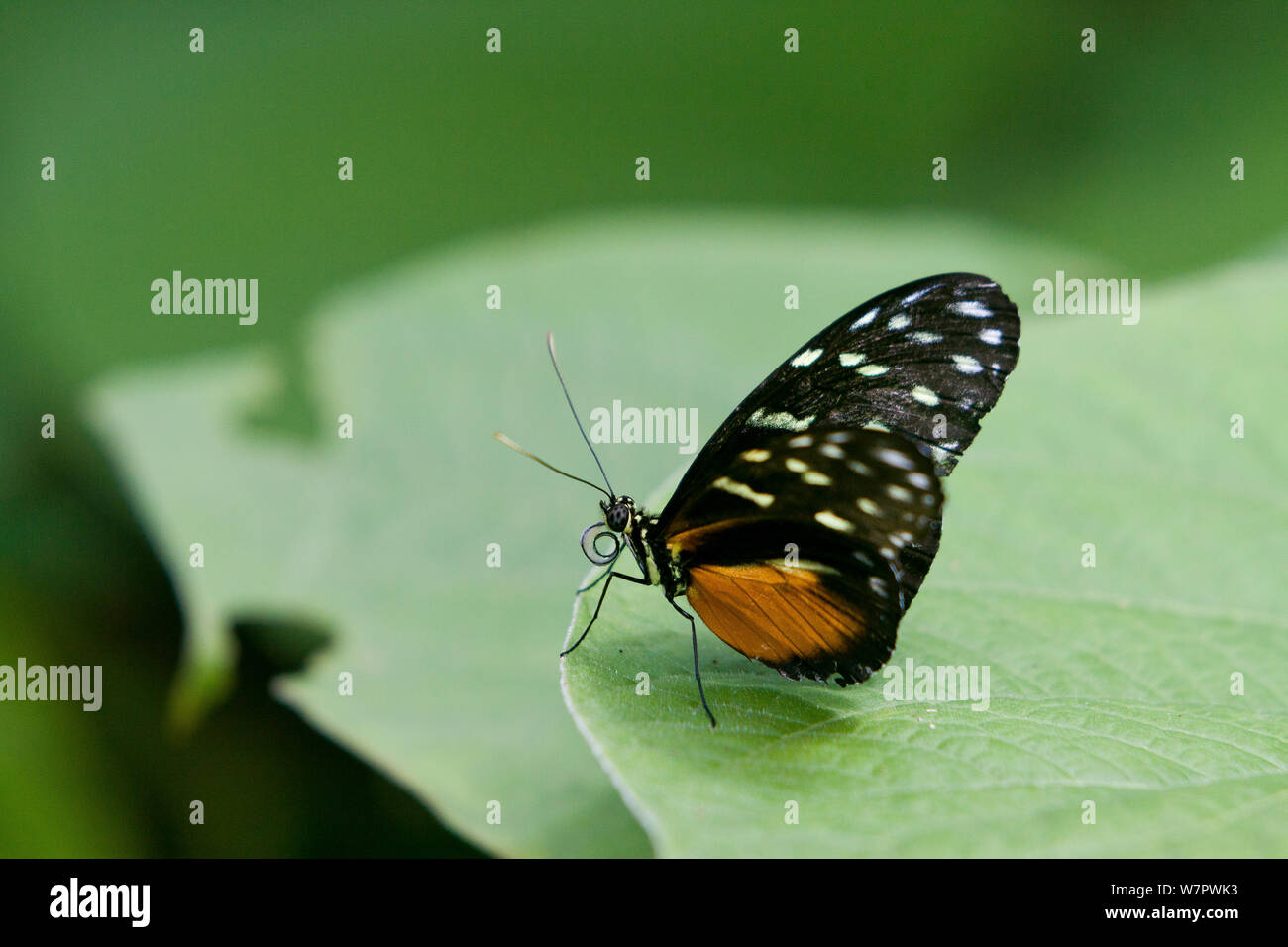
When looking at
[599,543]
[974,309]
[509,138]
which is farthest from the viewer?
[509,138]

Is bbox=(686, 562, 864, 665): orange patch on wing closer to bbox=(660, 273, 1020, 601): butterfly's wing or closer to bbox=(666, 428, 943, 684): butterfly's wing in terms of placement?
bbox=(666, 428, 943, 684): butterfly's wing

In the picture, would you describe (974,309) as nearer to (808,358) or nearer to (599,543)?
(808,358)

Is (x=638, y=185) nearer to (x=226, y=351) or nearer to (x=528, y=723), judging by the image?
(x=226, y=351)

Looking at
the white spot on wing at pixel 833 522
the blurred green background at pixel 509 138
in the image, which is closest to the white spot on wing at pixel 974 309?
the white spot on wing at pixel 833 522

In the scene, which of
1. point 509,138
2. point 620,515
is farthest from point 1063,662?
point 509,138

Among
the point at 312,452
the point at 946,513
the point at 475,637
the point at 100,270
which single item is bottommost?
the point at 475,637

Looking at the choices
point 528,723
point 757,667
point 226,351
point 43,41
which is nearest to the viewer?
point 757,667

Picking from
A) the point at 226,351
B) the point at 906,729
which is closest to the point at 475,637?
the point at 906,729
